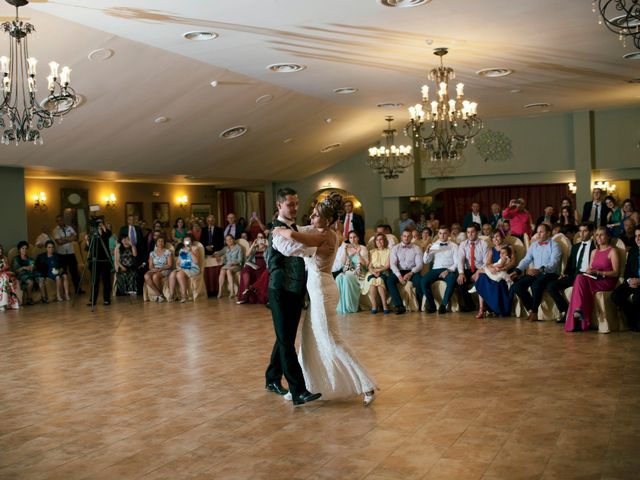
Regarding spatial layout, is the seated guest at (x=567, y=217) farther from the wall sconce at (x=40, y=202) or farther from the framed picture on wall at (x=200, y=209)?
the framed picture on wall at (x=200, y=209)

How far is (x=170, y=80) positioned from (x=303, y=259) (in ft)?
18.1

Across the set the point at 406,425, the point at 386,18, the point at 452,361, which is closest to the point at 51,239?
the point at 386,18

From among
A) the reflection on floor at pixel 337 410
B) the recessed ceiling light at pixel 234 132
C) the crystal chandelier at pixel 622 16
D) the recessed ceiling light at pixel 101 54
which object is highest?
the recessed ceiling light at pixel 101 54

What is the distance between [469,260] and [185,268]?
4.70 metres

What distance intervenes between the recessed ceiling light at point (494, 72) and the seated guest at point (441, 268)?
2.50 m

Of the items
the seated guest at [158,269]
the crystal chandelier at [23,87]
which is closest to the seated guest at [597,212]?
the seated guest at [158,269]

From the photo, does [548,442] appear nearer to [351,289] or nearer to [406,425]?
[406,425]

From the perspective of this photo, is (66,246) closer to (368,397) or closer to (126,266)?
(126,266)

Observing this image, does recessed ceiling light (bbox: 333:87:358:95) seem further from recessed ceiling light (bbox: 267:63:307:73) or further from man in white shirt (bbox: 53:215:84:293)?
man in white shirt (bbox: 53:215:84:293)

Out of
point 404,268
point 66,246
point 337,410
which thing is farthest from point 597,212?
point 66,246

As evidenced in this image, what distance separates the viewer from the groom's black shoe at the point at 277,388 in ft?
15.9

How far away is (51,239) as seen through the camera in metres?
12.0

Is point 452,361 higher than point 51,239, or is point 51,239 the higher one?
point 51,239

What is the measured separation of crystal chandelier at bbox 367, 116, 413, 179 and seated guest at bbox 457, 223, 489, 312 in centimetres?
551
